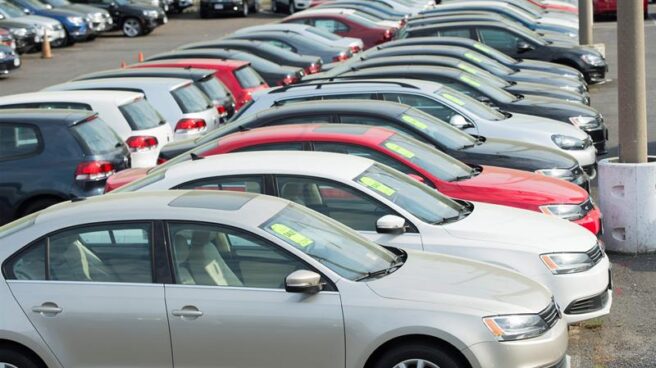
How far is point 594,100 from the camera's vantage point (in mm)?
22266

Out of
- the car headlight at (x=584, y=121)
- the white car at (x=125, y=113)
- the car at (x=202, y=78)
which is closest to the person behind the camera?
the white car at (x=125, y=113)

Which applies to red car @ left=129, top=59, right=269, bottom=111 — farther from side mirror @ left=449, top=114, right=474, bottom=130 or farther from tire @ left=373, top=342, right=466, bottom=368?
tire @ left=373, top=342, right=466, bottom=368

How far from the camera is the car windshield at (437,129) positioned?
12.3m

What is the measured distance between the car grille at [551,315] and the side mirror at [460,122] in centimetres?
646

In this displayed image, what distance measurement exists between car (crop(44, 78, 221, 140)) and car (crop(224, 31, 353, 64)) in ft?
26.5

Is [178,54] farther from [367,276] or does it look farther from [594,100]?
[367,276]

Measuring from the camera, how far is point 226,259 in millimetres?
7375

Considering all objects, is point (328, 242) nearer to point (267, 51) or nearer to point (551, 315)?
point (551, 315)

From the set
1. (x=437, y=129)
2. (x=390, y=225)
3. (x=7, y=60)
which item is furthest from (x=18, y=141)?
(x=7, y=60)

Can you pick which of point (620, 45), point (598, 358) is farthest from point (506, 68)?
point (598, 358)

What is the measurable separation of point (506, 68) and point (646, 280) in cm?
928

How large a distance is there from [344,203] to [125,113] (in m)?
6.14

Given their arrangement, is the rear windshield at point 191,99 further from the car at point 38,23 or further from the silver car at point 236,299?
the car at point 38,23

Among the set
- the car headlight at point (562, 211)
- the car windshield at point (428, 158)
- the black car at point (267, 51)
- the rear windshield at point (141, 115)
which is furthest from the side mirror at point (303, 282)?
the black car at point (267, 51)
